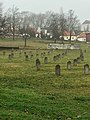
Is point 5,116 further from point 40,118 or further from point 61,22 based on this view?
point 61,22

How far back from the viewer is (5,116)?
30.5 ft

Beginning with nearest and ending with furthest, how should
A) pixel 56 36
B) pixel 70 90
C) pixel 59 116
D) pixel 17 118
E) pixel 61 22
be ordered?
pixel 17 118, pixel 59 116, pixel 70 90, pixel 61 22, pixel 56 36

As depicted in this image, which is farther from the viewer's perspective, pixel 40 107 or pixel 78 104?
pixel 78 104

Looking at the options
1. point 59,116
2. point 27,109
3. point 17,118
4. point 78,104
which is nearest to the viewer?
point 17,118

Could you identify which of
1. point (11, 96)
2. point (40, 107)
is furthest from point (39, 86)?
point (40, 107)

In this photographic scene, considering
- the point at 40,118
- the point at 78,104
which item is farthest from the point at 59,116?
the point at 78,104

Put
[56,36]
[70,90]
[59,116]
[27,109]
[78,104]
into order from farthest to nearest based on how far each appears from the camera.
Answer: [56,36] < [70,90] < [78,104] < [27,109] < [59,116]

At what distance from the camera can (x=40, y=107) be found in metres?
10.6

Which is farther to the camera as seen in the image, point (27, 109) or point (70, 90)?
point (70, 90)

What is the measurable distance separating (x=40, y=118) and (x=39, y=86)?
266 inches

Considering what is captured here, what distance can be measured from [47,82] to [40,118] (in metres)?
8.24

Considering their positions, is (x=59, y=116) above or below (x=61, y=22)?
below

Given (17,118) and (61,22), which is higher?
(61,22)

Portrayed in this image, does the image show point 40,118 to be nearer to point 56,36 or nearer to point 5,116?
point 5,116
